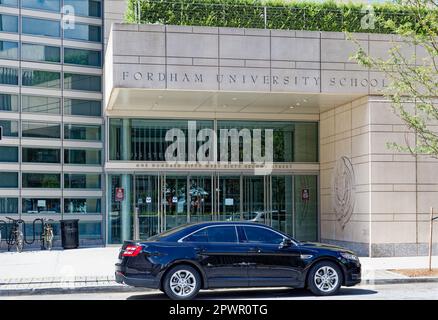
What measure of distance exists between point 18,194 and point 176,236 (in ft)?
48.1

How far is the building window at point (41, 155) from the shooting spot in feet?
90.1

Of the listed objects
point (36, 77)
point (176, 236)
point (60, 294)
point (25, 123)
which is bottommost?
point (60, 294)

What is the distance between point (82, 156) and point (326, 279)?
51.8 feet

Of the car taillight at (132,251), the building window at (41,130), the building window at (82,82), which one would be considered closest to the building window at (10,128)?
the building window at (41,130)

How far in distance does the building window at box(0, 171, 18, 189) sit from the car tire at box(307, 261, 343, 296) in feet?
52.3

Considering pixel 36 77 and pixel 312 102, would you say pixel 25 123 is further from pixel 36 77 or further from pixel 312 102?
pixel 312 102

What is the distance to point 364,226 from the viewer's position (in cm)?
2253

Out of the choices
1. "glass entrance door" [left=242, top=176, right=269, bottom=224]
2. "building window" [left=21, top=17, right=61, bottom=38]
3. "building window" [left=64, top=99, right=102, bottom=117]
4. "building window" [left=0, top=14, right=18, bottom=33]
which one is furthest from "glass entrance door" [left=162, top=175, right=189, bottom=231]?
"building window" [left=0, top=14, right=18, bottom=33]

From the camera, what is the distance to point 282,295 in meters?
14.8

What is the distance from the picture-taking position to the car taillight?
13.8 metres

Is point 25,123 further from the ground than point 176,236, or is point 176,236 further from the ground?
point 25,123

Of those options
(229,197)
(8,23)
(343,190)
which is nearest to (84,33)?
(8,23)
